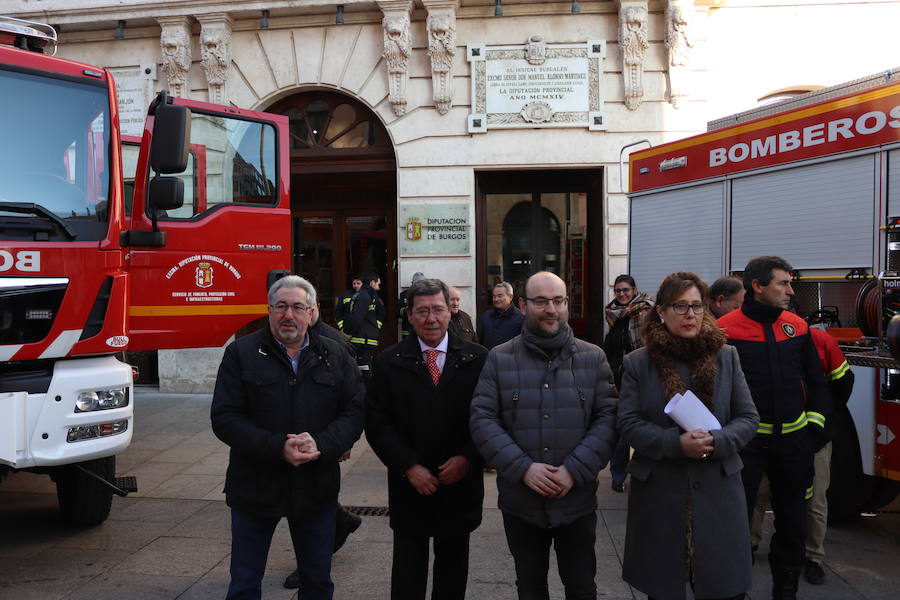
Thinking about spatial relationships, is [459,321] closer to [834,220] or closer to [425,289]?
[834,220]

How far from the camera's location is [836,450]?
15.1 ft

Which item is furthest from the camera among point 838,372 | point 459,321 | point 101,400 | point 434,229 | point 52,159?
point 434,229

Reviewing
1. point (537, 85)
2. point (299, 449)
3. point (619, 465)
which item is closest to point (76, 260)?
point (299, 449)

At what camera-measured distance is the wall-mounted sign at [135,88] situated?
11.0m

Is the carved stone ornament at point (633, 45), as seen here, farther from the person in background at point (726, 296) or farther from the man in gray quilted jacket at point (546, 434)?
the man in gray quilted jacket at point (546, 434)

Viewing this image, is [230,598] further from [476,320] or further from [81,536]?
[476,320]

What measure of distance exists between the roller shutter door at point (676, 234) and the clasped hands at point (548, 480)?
368 centimetres

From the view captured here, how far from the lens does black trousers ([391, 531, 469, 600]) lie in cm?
318

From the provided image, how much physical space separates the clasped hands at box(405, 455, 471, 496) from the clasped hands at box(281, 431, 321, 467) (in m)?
0.42

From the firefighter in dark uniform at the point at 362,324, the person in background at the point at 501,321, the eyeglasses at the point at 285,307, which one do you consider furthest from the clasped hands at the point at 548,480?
the firefighter in dark uniform at the point at 362,324

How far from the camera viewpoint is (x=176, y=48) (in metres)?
10.6

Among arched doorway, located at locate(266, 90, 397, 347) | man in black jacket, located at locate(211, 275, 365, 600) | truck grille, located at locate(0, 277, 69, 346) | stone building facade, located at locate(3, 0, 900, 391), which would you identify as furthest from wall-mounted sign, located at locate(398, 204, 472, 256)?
man in black jacket, located at locate(211, 275, 365, 600)

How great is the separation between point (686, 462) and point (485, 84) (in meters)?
8.34

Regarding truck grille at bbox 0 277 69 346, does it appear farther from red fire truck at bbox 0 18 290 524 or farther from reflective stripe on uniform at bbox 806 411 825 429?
reflective stripe on uniform at bbox 806 411 825 429
